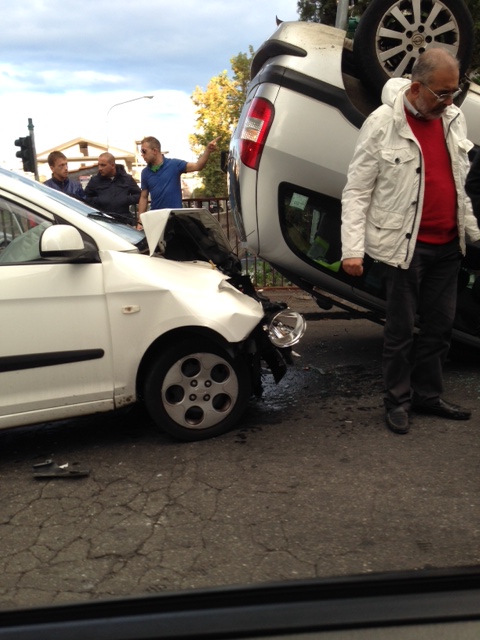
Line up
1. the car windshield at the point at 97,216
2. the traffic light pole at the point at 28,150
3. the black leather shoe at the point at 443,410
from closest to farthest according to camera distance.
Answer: the car windshield at the point at 97,216 → the black leather shoe at the point at 443,410 → the traffic light pole at the point at 28,150

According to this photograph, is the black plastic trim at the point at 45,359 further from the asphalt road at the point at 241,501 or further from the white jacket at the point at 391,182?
the white jacket at the point at 391,182

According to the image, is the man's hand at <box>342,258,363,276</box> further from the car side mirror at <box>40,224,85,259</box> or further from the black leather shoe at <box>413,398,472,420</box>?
the car side mirror at <box>40,224,85,259</box>

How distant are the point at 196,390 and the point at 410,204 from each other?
1.49 m

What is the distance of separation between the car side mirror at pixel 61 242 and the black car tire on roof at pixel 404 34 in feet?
7.40

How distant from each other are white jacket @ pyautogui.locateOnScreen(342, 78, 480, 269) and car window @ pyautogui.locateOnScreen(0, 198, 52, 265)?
1.61 meters

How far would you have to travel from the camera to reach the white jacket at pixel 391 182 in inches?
149

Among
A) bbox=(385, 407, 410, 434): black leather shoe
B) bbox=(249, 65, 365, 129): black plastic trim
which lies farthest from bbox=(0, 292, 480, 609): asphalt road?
bbox=(249, 65, 365, 129): black plastic trim

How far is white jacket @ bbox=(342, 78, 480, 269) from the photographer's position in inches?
149

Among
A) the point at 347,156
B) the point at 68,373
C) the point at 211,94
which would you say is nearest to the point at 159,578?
the point at 68,373

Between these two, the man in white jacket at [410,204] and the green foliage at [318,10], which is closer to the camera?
the man in white jacket at [410,204]

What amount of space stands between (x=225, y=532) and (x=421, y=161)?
83.2 inches

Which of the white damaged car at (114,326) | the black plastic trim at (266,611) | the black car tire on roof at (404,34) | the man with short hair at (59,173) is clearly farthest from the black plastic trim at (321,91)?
the black plastic trim at (266,611)

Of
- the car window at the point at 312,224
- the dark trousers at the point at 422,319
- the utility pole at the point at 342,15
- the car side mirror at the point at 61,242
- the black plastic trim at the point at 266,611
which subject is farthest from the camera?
the utility pole at the point at 342,15

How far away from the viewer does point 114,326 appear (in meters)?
3.78
